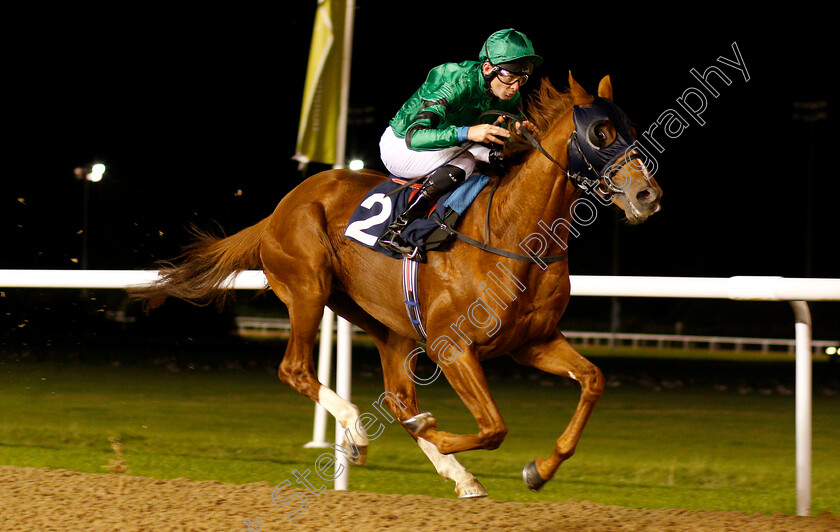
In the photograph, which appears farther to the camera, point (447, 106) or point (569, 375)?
point (447, 106)

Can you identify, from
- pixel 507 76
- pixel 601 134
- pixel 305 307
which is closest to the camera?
pixel 601 134

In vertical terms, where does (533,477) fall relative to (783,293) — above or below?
below

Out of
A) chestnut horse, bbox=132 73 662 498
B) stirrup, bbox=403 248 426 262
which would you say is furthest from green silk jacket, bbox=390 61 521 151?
stirrup, bbox=403 248 426 262

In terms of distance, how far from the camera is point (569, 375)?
3049 millimetres

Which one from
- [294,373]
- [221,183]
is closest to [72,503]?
[294,373]

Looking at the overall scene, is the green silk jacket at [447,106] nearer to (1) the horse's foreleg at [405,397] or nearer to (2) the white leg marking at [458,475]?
→ (1) the horse's foreleg at [405,397]

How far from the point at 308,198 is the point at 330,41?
3.54 feet

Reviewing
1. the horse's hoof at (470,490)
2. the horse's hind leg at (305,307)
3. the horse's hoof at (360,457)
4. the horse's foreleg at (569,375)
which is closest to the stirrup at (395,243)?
the horse's hind leg at (305,307)

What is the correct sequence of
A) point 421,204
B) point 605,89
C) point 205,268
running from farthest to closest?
point 205,268 → point 421,204 → point 605,89

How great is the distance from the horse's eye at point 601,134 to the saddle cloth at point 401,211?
1.81 feet

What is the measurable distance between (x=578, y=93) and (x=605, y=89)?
0.09m

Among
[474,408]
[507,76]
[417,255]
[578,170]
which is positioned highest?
[507,76]

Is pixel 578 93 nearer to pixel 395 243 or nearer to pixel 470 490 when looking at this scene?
pixel 395 243

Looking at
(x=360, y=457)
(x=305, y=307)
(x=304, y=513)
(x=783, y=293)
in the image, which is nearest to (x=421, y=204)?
(x=305, y=307)
